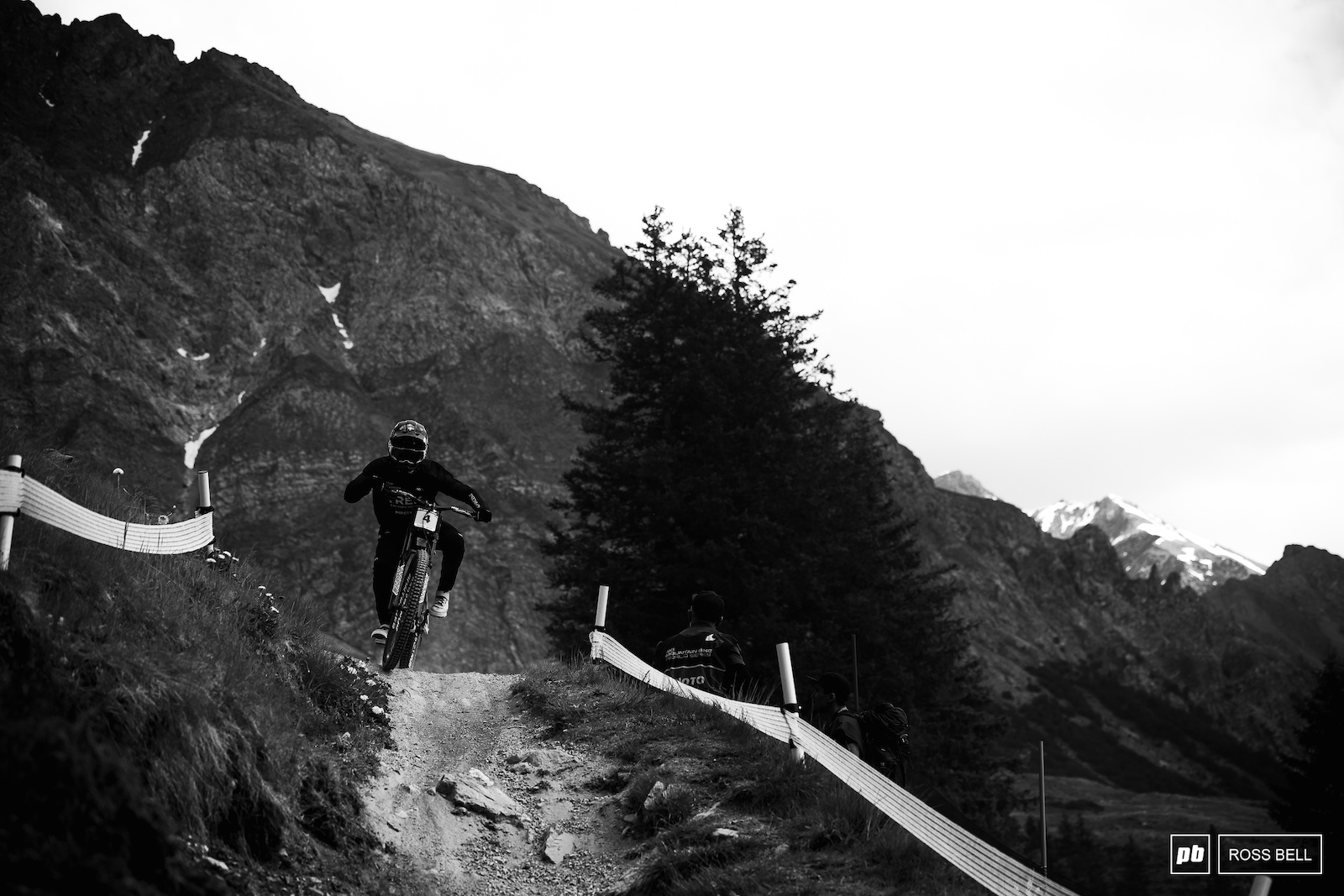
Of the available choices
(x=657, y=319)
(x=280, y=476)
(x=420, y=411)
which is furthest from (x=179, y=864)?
(x=420, y=411)

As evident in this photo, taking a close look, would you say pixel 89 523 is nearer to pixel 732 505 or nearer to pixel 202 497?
pixel 202 497

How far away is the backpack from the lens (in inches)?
415

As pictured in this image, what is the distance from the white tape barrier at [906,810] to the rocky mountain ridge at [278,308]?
67.1 meters

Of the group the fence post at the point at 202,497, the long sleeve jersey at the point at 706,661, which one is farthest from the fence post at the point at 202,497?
the long sleeve jersey at the point at 706,661

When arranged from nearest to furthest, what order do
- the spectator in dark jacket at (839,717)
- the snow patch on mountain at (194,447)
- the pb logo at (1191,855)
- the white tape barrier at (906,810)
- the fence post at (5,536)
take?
the pb logo at (1191,855)
the fence post at (5,536)
the white tape barrier at (906,810)
the spectator in dark jacket at (839,717)
the snow patch on mountain at (194,447)

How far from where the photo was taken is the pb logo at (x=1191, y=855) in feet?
17.6

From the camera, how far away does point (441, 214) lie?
13962 cm

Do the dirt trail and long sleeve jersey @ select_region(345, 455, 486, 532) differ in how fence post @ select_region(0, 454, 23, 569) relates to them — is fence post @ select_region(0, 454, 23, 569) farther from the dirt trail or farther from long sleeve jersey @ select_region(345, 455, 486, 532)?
long sleeve jersey @ select_region(345, 455, 486, 532)

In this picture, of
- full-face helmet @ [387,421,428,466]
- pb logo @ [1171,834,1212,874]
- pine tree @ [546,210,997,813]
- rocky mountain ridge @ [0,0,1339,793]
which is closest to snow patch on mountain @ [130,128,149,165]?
rocky mountain ridge @ [0,0,1339,793]

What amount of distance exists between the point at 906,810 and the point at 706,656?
164 inches

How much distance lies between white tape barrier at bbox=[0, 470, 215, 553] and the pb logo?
645cm

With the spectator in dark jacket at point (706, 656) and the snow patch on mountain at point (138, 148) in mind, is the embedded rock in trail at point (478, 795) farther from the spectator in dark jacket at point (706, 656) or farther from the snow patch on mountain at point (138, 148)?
the snow patch on mountain at point (138, 148)

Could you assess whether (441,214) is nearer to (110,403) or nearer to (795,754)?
(110,403)

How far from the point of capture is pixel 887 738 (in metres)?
10.6
